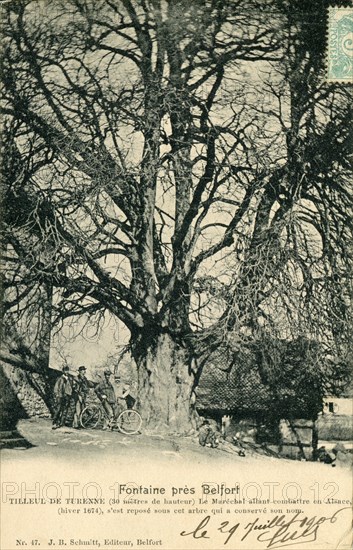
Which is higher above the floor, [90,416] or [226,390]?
[226,390]

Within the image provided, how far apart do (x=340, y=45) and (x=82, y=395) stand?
2467 millimetres

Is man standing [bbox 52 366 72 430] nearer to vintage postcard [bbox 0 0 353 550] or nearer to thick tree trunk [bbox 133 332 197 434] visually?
vintage postcard [bbox 0 0 353 550]

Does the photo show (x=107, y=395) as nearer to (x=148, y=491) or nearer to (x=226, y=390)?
(x=148, y=491)

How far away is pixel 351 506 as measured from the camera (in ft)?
12.9

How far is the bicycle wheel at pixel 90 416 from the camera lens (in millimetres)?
3984

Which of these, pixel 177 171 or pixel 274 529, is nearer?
pixel 274 529

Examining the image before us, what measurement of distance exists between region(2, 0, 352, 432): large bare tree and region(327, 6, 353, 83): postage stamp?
58 mm

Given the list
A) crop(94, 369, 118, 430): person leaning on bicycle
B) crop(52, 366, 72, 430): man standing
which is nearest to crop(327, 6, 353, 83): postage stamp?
crop(94, 369, 118, 430): person leaning on bicycle

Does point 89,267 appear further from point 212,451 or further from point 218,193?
point 212,451

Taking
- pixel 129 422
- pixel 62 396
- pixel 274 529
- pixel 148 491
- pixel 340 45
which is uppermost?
pixel 340 45

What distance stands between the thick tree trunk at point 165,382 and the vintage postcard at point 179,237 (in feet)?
0.04

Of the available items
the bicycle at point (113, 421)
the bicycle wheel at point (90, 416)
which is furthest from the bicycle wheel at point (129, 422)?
the bicycle wheel at point (90, 416)

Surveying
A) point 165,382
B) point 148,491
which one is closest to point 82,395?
point 165,382

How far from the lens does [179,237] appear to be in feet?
A: 13.3
